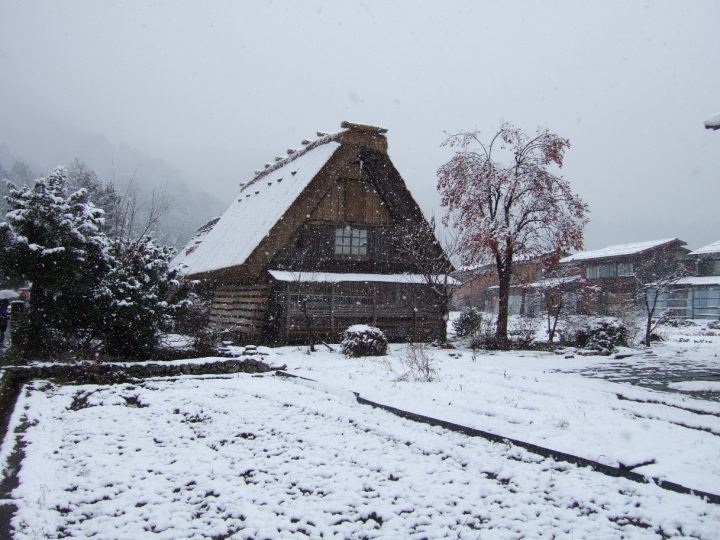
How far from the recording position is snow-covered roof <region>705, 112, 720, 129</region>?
7.12 meters

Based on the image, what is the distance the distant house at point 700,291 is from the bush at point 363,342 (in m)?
26.9

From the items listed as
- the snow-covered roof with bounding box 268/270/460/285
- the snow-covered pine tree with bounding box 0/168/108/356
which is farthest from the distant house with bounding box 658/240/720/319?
the snow-covered pine tree with bounding box 0/168/108/356

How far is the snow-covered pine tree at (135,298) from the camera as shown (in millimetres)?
11344

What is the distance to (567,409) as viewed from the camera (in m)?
6.75

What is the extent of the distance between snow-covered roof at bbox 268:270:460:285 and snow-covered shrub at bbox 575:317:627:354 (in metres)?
4.69

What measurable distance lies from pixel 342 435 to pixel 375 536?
98.5 inches

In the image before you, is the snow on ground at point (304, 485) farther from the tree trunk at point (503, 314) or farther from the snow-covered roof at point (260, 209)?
the tree trunk at point (503, 314)

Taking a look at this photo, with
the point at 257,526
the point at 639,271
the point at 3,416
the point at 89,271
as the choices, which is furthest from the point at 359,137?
the point at 639,271

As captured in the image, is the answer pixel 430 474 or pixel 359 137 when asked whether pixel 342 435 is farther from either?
pixel 359 137

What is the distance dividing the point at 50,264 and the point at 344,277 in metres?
9.37

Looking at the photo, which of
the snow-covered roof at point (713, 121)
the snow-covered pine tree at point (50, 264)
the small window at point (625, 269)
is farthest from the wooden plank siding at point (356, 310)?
→ the small window at point (625, 269)

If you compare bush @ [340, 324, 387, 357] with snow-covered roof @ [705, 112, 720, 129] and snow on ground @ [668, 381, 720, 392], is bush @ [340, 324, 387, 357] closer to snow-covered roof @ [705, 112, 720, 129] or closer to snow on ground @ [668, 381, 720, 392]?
snow on ground @ [668, 381, 720, 392]

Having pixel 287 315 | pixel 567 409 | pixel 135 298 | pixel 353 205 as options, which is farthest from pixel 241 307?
pixel 567 409

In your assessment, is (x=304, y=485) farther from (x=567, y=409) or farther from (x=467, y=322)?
(x=467, y=322)
